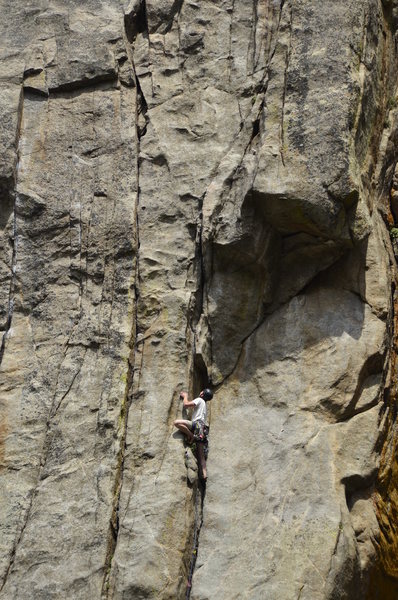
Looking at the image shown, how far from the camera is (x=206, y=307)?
2233cm

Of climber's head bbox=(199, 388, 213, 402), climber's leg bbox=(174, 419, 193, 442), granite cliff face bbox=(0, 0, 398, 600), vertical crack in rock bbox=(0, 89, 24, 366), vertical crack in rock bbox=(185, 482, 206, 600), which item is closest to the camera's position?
vertical crack in rock bbox=(185, 482, 206, 600)

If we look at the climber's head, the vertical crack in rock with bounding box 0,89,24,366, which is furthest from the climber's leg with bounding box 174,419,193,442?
the vertical crack in rock with bounding box 0,89,24,366

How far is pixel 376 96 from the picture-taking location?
2370 cm

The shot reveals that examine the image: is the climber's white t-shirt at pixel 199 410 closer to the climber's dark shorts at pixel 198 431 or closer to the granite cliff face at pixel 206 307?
the climber's dark shorts at pixel 198 431

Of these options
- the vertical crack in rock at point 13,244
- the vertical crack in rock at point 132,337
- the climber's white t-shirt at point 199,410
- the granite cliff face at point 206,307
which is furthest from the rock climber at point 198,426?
the vertical crack in rock at point 13,244

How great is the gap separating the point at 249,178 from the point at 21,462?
24.9ft

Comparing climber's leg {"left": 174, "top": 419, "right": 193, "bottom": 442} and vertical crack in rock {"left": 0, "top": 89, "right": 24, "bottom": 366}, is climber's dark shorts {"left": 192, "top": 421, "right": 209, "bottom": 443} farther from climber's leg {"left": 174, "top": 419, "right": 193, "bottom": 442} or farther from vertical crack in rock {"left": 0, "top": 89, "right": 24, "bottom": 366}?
vertical crack in rock {"left": 0, "top": 89, "right": 24, "bottom": 366}

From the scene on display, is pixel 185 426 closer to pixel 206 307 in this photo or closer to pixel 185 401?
pixel 185 401

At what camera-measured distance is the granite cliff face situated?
66.4 ft

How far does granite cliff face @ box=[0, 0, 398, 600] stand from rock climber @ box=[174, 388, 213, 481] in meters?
0.23

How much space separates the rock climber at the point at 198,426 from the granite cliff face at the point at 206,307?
0.23m

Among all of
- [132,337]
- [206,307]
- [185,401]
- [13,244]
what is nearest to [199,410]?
[185,401]

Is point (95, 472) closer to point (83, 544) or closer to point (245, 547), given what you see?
point (83, 544)

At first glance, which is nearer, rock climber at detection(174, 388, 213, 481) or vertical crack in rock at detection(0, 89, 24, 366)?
rock climber at detection(174, 388, 213, 481)
